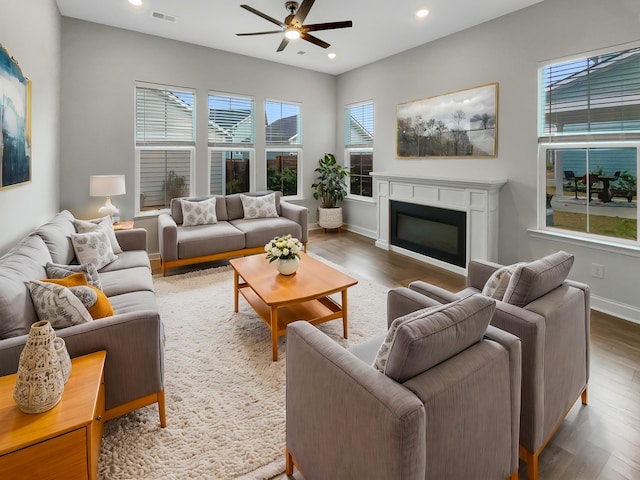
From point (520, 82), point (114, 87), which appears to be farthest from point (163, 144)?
point (520, 82)

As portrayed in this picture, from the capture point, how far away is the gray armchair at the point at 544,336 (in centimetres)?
155

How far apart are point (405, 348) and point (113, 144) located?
5092 mm

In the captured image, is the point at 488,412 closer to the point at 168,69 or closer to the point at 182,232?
the point at 182,232

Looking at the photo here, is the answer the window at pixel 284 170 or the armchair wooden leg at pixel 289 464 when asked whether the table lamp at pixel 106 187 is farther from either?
the armchair wooden leg at pixel 289 464

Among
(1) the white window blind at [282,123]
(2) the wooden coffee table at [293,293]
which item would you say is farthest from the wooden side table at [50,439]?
(1) the white window blind at [282,123]

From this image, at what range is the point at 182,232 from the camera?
15.4 feet

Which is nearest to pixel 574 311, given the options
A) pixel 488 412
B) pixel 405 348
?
pixel 488 412

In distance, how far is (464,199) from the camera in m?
4.58

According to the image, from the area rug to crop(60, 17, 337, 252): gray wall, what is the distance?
2.45 meters

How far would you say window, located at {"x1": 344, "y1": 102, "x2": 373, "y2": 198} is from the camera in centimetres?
657

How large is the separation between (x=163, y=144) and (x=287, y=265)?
11.1 ft

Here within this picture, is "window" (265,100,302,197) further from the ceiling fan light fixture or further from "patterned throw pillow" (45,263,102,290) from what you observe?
"patterned throw pillow" (45,263,102,290)

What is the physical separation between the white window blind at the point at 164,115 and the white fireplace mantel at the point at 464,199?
10.3 feet

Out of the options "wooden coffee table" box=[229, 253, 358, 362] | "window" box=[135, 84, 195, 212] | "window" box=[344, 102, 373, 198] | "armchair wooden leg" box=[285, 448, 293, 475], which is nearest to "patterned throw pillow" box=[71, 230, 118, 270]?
"wooden coffee table" box=[229, 253, 358, 362]
